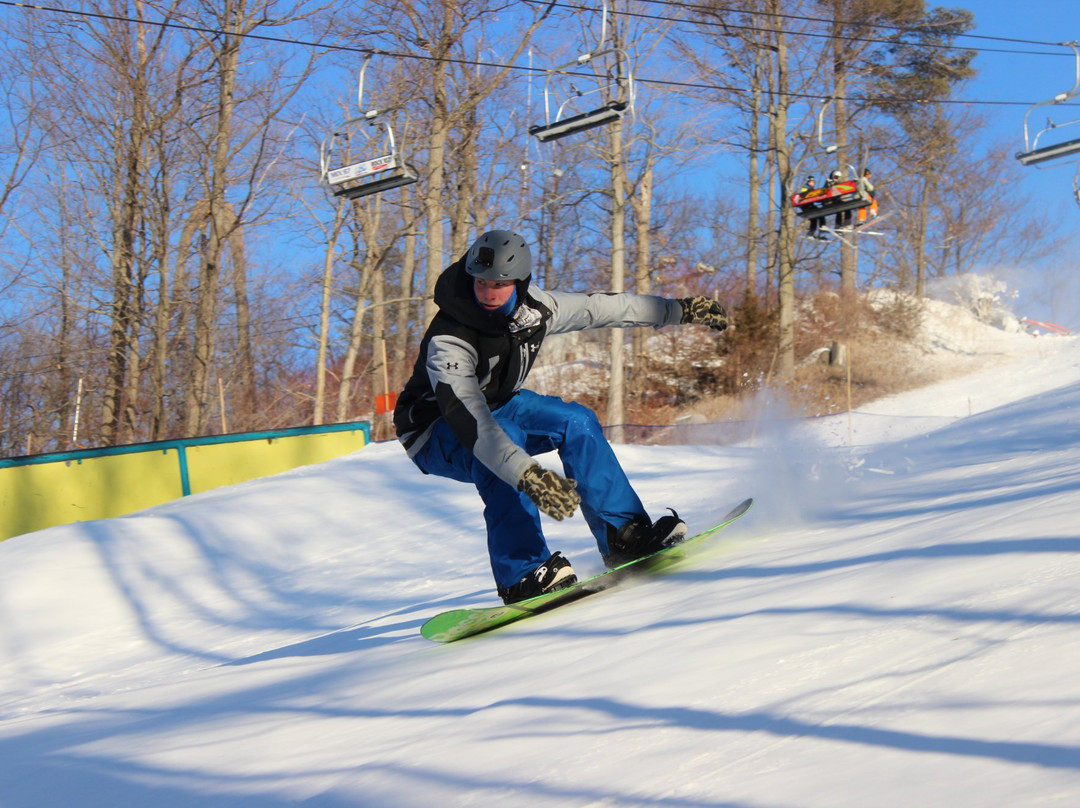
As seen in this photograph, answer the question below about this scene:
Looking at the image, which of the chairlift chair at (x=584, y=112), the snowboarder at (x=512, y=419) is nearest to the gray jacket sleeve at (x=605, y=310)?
the snowboarder at (x=512, y=419)

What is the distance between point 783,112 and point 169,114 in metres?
15.0

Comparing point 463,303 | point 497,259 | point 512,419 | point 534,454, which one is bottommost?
point 534,454

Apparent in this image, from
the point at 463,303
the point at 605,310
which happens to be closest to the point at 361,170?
the point at 605,310

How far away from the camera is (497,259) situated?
3477 mm

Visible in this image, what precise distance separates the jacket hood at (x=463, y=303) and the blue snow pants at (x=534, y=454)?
0.46m

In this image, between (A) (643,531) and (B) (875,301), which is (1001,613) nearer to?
(A) (643,531)

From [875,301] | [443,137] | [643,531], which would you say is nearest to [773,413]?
[643,531]

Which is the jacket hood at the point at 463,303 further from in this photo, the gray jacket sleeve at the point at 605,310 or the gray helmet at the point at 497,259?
the gray jacket sleeve at the point at 605,310

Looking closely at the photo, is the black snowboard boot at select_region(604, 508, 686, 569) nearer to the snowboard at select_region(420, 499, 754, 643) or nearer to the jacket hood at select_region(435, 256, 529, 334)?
the snowboard at select_region(420, 499, 754, 643)

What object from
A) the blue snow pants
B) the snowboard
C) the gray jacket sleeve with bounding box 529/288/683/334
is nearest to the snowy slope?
the snowboard

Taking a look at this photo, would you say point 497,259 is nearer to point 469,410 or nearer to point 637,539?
point 469,410

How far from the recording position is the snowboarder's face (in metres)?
3.51

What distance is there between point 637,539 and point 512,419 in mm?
739

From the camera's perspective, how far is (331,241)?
907 inches
